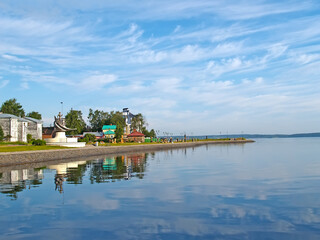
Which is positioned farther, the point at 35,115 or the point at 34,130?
the point at 35,115

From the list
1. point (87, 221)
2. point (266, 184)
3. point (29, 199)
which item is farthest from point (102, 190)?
point (266, 184)

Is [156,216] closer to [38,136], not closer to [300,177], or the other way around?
[300,177]

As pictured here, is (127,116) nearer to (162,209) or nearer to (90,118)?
(90,118)

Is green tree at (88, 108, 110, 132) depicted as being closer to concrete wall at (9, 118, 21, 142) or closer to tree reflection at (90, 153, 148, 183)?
concrete wall at (9, 118, 21, 142)

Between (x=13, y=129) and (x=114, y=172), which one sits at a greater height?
(x=13, y=129)

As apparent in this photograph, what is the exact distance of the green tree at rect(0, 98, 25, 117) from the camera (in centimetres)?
12619

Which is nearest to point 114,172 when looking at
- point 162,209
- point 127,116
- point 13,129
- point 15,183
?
point 15,183

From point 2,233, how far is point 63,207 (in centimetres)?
453

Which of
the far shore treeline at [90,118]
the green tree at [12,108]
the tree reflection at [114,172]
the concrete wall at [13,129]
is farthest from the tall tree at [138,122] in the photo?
the tree reflection at [114,172]

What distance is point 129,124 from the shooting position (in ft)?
544

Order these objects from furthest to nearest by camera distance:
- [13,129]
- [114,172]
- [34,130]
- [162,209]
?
[34,130]
[13,129]
[114,172]
[162,209]

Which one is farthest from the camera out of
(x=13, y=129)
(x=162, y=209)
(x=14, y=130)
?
(x=14, y=130)

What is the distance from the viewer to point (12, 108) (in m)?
128

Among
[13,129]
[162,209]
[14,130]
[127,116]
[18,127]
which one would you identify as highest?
[127,116]
